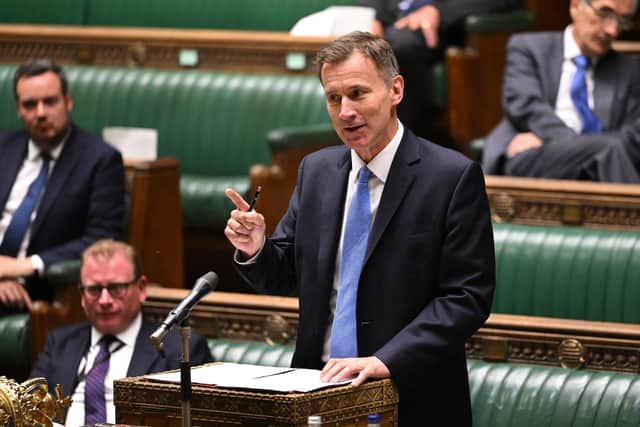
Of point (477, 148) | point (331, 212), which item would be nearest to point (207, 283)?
point (331, 212)

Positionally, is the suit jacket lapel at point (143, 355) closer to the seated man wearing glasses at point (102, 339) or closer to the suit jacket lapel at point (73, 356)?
the seated man wearing glasses at point (102, 339)

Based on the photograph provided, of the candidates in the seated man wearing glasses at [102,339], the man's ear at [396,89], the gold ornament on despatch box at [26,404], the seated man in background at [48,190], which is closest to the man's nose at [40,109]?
the seated man in background at [48,190]

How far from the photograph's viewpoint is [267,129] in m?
4.23

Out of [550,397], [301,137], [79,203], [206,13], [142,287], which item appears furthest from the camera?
[206,13]

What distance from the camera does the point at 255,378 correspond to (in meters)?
1.90

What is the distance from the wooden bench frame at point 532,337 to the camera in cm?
267

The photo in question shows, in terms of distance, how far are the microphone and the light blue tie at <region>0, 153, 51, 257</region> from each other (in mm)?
1900

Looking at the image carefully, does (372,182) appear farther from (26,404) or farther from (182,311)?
(26,404)

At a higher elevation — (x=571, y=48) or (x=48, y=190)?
(x=571, y=48)

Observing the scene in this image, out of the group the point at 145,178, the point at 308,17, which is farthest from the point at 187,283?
the point at 308,17

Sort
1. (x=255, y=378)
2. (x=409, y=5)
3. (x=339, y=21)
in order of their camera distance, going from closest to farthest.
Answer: (x=255, y=378) < (x=339, y=21) < (x=409, y=5)

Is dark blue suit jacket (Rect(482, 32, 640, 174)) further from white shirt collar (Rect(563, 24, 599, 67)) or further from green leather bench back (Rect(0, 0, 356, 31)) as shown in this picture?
green leather bench back (Rect(0, 0, 356, 31))

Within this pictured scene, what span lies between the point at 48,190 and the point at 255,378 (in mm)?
1878

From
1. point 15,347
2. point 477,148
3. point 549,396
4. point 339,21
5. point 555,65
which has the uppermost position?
point 339,21
